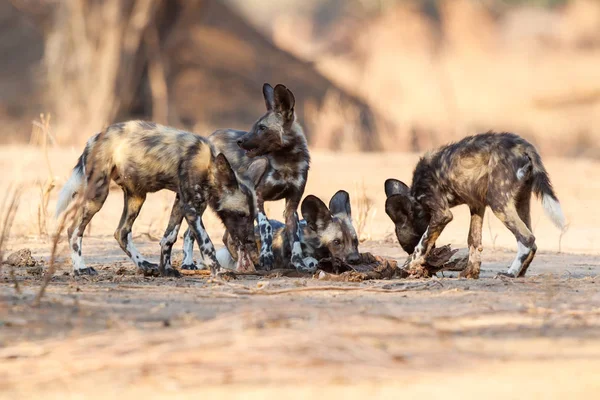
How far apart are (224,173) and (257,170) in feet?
2.72

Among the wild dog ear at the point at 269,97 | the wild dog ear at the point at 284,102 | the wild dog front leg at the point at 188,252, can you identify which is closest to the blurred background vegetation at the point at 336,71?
the wild dog ear at the point at 269,97

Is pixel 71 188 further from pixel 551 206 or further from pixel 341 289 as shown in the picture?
pixel 551 206

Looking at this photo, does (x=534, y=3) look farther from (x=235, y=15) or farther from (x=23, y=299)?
(x=23, y=299)

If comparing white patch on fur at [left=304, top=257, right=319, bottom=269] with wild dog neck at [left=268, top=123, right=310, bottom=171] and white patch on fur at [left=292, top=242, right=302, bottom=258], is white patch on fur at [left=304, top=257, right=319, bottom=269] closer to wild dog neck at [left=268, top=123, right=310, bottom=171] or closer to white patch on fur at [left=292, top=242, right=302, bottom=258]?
white patch on fur at [left=292, top=242, right=302, bottom=258]

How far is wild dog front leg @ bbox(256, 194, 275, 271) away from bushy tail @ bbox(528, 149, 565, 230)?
81.2 inches

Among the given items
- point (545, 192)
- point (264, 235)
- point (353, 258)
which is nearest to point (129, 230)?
point (264, 235)

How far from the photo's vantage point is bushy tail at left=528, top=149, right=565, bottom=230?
689 centimetres

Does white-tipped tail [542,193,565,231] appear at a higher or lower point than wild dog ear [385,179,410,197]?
lower

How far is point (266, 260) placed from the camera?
771 cm

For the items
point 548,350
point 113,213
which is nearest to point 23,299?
point 548,350

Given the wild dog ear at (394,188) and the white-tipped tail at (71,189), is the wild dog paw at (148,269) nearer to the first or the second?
the white-tipped tail at (71,189)

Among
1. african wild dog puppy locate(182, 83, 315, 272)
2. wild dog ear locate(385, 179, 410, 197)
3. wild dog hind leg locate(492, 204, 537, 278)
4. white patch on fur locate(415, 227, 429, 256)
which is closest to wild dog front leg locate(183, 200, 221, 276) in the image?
african wild dog puppy locate(182, 83, 315, 272)

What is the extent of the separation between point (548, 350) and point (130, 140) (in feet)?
13.4

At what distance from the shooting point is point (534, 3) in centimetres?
3225
